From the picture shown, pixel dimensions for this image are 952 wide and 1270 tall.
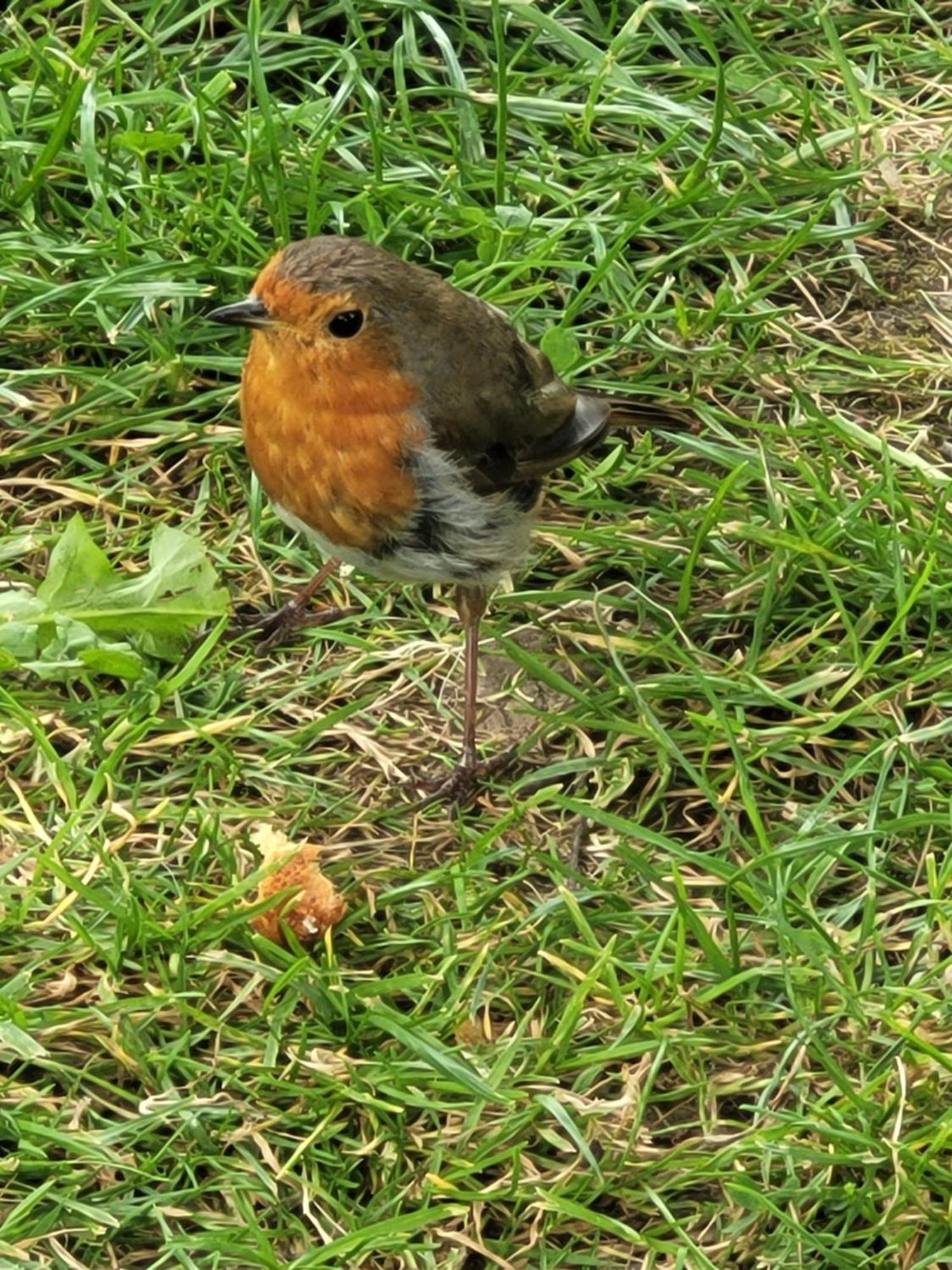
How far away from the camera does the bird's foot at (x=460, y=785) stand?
4.43 metres

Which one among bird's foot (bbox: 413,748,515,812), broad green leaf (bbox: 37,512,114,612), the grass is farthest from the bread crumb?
broad green leaf (bbox: 37,512,114,612)

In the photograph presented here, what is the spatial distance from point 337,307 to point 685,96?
1.93 meters

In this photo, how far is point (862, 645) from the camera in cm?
475

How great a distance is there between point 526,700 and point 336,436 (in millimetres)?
813

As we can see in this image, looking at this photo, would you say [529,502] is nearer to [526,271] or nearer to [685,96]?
[526,271]

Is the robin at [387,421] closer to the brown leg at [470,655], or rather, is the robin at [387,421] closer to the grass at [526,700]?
the brown leg at [470,655]

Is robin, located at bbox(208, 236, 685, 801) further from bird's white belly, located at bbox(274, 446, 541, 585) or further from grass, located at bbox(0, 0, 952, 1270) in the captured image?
grass, located at bbox(0, 0, 952, 1270)

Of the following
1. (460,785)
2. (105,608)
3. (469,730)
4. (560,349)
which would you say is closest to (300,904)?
(460,785)

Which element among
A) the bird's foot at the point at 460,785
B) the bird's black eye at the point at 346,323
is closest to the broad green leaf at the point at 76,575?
the bird's black eye at the point at 346,323

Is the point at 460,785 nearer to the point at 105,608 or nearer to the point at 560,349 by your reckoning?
the point at 105,608

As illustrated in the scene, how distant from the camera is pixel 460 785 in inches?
175

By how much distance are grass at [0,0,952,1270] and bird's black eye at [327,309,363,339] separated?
73 centimetres

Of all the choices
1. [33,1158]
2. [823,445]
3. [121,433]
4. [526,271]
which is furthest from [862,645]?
[33,1158]

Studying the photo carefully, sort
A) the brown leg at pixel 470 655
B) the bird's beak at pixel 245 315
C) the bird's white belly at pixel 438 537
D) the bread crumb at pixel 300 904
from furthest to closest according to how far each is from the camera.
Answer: the brown leg at pixel 470 655 → the bird's white belly at pixel 438 537 → the bird's beak at pixel 245 315 → the bread crumb at pixel 300 904
